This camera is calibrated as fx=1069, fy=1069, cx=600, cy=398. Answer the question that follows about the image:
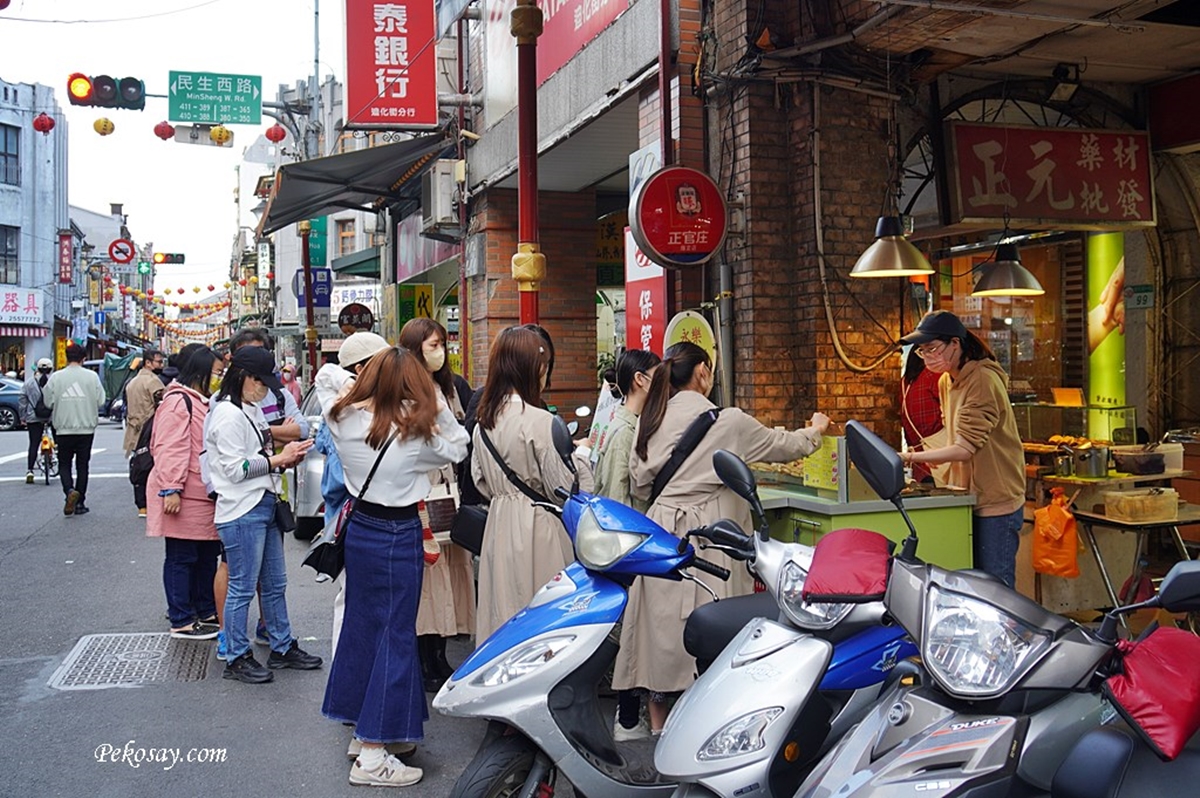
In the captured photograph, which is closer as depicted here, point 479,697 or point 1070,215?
point 479,697

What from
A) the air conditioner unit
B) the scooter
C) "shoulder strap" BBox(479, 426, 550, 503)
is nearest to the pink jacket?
"shoulder strap" BBox(479, 426, 550, 503)

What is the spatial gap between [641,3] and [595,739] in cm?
664

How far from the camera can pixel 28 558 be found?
10156mm

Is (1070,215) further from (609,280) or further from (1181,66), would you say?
(609,280)

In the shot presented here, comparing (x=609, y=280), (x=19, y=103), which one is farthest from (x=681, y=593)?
(x=19, y=103)

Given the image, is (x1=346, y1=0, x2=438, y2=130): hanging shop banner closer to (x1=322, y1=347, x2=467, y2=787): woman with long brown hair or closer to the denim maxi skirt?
(x1=322, y1=347, x2=467, y2=787): woman with long brown hair

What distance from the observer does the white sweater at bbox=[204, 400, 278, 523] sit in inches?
234

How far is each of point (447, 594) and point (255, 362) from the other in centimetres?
171

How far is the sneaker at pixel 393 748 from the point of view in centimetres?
478

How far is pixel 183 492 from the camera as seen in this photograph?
263 inches

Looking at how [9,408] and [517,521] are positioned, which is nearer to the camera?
[517,521]

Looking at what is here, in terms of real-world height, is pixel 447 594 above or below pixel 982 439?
below

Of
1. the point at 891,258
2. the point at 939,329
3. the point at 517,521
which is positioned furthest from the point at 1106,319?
the point at 517,521

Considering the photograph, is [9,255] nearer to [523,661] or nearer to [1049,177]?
[1049,177]
